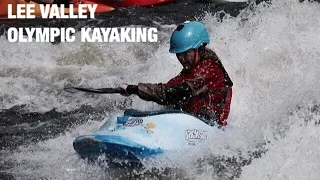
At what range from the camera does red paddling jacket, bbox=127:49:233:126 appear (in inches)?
227

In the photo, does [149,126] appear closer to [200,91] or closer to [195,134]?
[195,134]

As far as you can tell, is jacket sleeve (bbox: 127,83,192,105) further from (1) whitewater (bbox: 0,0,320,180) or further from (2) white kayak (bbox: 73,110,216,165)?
(1) whitewater (bbox: 0,0,320,180)

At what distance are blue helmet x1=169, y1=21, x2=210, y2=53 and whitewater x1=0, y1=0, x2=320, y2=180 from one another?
77 cm

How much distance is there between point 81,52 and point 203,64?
17.1 ft

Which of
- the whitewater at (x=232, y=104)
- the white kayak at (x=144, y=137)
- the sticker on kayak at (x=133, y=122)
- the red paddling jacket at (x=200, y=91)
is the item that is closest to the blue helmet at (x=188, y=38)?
the red paddling jacket at (x=200, y=91)

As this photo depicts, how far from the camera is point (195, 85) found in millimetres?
5750

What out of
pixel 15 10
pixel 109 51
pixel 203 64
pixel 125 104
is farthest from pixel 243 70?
pixel 15 10

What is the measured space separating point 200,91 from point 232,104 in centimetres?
185

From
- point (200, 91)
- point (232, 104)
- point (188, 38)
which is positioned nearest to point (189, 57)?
point (188, 38)

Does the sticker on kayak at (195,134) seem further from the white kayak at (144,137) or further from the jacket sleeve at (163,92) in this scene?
the jacket sleeve at (163,92)

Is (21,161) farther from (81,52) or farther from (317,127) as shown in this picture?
(81,52)

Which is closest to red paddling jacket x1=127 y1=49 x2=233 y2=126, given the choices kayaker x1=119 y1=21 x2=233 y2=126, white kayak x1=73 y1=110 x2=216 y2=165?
kayaker x1=119 y1=21 x2=233 y2=126

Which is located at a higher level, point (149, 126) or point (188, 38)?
point (188, 38)

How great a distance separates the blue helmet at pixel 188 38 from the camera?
19.0 ft
